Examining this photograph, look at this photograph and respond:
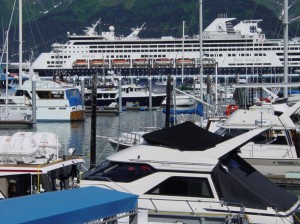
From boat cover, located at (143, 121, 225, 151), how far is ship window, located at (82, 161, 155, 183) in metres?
0.57

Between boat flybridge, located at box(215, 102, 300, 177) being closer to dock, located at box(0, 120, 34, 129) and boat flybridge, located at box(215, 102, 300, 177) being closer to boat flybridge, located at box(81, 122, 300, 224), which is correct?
boat flybridge, located at box(81, 122, 300, 224)

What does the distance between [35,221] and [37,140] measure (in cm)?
561

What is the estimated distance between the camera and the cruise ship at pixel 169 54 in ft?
411

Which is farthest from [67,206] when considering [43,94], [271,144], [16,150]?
[43,94]

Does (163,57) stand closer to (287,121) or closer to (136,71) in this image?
(136,71)

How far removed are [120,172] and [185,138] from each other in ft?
3.72

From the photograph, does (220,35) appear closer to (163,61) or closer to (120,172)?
(163,61)

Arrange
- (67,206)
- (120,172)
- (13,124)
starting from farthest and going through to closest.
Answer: (13,124) < (120,172) < (67,206)

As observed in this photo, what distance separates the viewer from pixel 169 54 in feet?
418

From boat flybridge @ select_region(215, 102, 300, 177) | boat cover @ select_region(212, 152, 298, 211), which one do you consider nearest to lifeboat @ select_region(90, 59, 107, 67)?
boat flybridge @ select_region(215, 102, 300, 177)

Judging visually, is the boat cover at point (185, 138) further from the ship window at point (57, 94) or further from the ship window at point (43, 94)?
the ship window at point (43, 94)

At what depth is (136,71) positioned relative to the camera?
126062 mm

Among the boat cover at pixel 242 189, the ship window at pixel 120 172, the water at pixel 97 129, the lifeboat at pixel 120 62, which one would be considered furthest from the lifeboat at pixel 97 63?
the boat cover at pixel 242 189

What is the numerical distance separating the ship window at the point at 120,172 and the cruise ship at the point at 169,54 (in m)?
110
